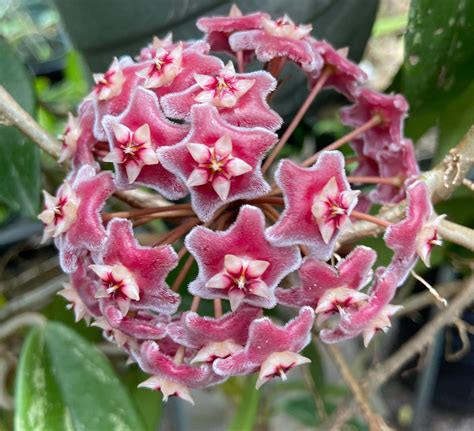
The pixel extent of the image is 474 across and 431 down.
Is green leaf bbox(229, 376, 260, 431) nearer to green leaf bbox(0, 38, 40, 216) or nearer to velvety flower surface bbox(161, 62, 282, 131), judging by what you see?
green leaf bbox(0, 38, 40, 216)

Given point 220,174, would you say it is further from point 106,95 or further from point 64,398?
point 64,398

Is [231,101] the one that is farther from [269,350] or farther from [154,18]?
[154,18]

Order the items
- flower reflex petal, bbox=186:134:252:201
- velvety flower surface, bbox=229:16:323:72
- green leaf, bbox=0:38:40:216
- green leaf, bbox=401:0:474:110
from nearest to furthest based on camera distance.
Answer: flower reflex petal, bbox=186:134:252:201 < velvety flower surface, bbox=229:16:323:72 < green leaf, bbox=401:0:474:110 < green leaf, bbox=0:38:40:216

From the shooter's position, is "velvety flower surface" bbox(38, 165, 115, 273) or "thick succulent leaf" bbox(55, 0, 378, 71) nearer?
"velvety flower surface" bbox(38, 165, 115, 273)

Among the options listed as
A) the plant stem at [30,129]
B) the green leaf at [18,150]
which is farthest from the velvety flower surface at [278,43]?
the green leaf at [18,150]

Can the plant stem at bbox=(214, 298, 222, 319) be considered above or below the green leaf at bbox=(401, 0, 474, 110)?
below

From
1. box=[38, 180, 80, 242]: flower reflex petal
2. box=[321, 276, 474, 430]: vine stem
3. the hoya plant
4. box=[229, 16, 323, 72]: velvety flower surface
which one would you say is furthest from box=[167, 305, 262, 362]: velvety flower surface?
box=[321, 276, 474, 430]: vine stem

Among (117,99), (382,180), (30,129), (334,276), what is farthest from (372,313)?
(30,129)
